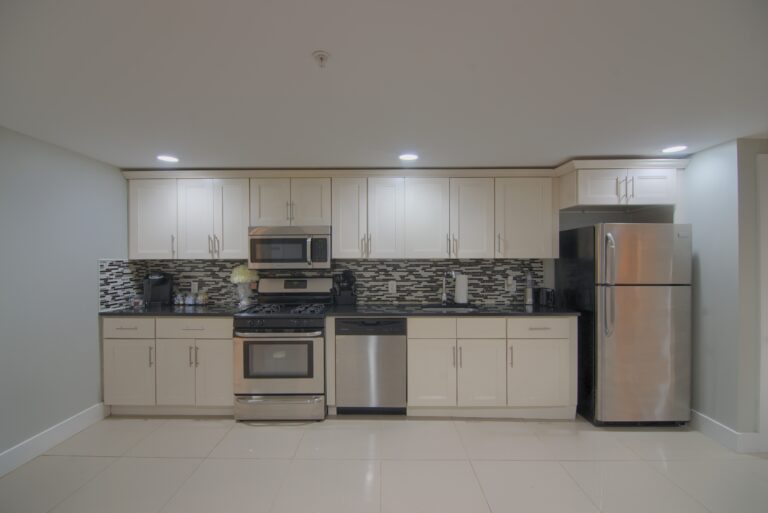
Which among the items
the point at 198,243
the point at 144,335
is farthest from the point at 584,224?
the point at 144,335

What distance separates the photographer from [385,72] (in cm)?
157

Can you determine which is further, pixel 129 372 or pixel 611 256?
pixel 129 372

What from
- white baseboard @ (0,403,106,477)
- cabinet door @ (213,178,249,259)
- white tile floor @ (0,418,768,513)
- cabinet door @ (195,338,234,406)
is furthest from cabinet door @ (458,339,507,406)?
white baseboard @ (0,403,106,477)

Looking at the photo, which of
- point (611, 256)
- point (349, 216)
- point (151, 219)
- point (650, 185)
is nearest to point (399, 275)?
point (349, 216)

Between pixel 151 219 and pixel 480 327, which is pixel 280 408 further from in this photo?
pixel 151 219

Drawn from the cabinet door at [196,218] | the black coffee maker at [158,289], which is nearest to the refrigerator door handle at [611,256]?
Result: the cabinet door at [196,218]

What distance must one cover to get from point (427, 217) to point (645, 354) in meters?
2.19

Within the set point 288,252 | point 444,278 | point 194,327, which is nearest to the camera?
point 194,327

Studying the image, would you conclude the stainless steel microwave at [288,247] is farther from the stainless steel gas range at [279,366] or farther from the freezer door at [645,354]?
the freezer door at [645,354]

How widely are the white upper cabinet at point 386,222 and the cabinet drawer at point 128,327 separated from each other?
2114mm

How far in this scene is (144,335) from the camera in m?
3.10

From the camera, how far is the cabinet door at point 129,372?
307cm

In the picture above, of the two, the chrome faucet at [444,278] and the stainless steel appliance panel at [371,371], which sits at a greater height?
the chrome faucet at [444,278]

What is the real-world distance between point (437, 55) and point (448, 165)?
1851 millimetres
